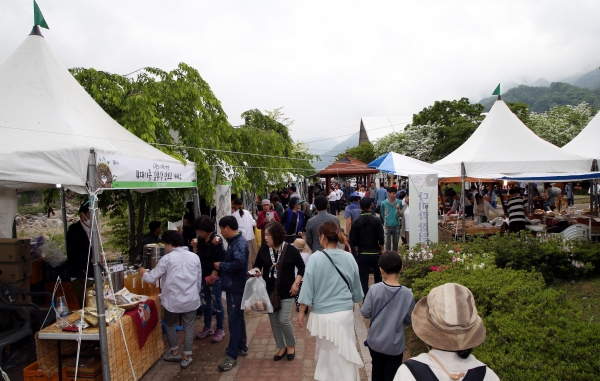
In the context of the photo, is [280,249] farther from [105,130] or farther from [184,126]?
[184,126]

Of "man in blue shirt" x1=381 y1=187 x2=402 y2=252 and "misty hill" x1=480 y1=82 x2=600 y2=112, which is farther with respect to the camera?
"misty hill" x1=480 y1=82 x2=600 y2=112

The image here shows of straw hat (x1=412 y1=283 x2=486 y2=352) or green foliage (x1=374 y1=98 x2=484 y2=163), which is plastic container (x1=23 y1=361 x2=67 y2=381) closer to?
straw hat (x1=412 y1=283 x2=486 y2=352)

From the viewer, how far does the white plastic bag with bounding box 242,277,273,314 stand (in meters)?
4.32

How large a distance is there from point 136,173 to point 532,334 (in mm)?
4027

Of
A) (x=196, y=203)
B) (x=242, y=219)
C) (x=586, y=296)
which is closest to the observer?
(x=586, y=296)

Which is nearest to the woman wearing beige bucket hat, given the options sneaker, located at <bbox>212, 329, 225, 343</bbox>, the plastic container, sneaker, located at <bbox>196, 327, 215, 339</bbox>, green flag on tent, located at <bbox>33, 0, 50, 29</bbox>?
the plastic container

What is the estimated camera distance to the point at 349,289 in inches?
141

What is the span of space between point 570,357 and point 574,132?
112ft

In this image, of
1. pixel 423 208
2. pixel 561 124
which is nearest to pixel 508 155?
pixel 423 208

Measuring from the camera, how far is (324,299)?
350 cm

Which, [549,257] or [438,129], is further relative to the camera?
[438,129]

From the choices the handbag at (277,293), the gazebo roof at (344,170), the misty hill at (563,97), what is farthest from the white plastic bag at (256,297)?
the misty hill at (563,97)

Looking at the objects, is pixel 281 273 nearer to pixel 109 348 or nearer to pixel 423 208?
pixel 109 348

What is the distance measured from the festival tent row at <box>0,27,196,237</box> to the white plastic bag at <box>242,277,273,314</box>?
1634mm
